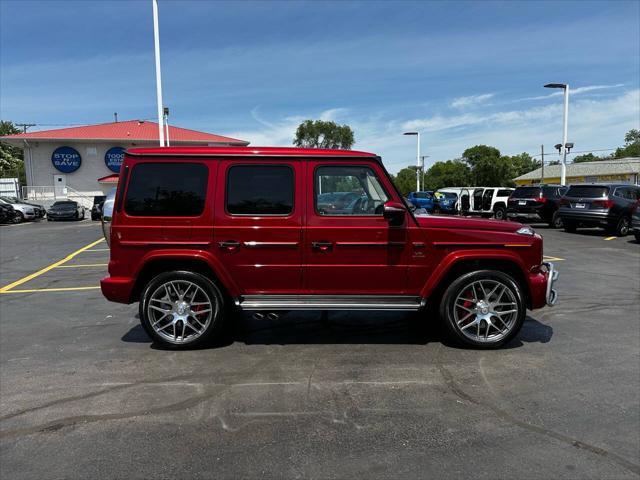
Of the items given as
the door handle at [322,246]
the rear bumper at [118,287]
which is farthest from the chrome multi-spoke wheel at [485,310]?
the rear bumper at [118,287]

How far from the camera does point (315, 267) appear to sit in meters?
4.82

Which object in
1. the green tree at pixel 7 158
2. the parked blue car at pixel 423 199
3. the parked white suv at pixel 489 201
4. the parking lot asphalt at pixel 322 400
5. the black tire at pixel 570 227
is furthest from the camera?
the green tree at pixel 7 158

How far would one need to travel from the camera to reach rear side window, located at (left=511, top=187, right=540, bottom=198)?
805 inches

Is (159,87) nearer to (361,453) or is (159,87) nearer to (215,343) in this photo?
(215,343)

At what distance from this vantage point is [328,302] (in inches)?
190

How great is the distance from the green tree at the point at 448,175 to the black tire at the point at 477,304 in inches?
3213

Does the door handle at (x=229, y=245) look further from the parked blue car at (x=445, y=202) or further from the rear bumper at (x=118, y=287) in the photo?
the parked blue car at (x=445, y=202)

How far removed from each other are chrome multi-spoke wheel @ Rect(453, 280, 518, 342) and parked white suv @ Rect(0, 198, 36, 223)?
30.1 m

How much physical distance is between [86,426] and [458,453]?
2.57 meters

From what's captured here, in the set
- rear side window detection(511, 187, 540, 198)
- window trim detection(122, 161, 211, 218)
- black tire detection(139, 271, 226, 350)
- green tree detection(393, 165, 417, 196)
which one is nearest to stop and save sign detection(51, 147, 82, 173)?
rear side window detection(511, 187, 540, 198)

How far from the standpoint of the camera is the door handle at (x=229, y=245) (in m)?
4.79

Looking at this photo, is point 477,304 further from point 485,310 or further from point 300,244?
point 300,244

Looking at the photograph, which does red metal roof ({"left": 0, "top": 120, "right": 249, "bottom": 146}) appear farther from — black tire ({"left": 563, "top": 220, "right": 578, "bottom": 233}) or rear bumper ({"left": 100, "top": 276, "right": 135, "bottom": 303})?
rear bumper ({"left": 100, "top": 276, "right": 135, "bottom": 303})

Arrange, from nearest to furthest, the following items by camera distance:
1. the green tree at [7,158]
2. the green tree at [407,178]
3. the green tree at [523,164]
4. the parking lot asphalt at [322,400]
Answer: the parking lot asphalt at [322,400]
the green tree at [7,158]
the green tree at [407,178]
the green tree at [523,164]
